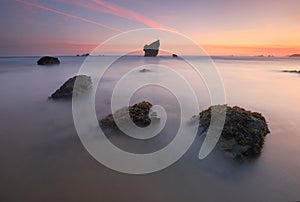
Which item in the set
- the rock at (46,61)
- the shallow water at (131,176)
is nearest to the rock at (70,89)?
the shallow water at (131,176)

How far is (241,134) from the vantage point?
563cm

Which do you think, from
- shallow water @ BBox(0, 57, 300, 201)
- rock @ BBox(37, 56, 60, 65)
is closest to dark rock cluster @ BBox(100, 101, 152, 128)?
shallow water @ BBox(0, 57, 300, 201)

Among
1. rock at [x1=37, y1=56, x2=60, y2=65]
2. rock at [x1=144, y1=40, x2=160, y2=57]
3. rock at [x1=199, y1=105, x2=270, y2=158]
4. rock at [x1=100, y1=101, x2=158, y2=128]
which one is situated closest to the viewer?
rock at [x1=199, y1=105, x2=270, y2=158]

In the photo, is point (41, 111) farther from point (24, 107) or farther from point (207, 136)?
point (207, 136)

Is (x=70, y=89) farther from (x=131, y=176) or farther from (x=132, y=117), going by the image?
(x=131, y=176)

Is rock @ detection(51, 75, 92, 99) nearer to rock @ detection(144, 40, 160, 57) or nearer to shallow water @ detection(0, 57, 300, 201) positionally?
shallow water @ detection(0, 57, 300, 201)

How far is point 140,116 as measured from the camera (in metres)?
7.44

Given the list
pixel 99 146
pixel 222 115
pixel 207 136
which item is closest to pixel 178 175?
pixel 207 136

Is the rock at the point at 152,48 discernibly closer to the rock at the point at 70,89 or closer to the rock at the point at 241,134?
the rock at the point at 70,89

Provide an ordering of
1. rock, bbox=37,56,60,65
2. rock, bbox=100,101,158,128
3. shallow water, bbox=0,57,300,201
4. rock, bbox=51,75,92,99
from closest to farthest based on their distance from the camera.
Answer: shallow water, bbox=0,57,300,201 → rock, bbox=100,101,158,128 → rock, bbox=51,75,92,99 → rock, bbox=37,56,60,65

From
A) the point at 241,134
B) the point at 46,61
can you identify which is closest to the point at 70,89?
the point at 241,134

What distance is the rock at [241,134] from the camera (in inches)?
209

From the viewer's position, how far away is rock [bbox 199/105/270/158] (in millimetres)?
5312

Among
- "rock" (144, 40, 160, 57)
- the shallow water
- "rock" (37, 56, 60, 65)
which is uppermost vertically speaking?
"rock" (144, 40, 160, 57)
